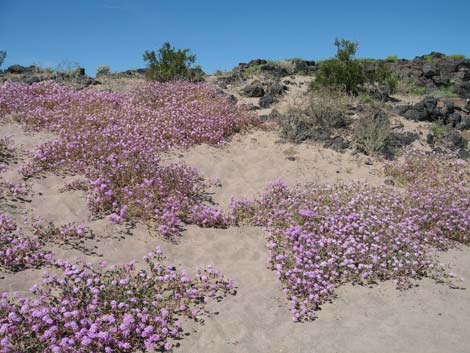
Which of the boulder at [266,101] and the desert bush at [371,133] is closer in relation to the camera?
the desert bush at [371,133]

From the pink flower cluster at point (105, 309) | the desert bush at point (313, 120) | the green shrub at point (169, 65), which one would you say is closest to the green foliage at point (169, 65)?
the green shrub at point (169, 65)

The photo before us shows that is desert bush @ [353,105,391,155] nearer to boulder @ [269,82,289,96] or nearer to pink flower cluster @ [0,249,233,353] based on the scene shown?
boulder @ [269,82,289,96]

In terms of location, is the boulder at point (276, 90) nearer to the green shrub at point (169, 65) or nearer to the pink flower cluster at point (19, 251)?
the green shrub at point (169, 65)

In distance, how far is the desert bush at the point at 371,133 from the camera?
36.9 ft

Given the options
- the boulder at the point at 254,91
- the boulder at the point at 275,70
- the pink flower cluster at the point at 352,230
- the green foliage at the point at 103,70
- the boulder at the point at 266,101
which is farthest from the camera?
the green foliage at the point at 103,70

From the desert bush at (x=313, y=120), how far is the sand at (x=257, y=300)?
331 cm

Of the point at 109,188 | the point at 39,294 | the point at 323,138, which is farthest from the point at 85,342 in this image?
the point at 323,138

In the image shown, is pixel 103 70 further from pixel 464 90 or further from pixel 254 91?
pixel 464 90

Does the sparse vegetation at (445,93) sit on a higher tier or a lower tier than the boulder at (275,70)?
lower

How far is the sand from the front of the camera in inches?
188

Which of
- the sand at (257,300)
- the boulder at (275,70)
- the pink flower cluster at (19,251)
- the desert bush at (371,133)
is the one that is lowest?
the sand at (257,300)

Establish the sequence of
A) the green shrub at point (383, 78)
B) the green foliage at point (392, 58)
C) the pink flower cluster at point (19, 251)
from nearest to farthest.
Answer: the pink flower cluster at point (19, 251)
the green shrub at point (383, 78)
the green foliage at point (392, 58)

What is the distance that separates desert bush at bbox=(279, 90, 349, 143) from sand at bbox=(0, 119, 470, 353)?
331cm

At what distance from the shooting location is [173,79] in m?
17.2
